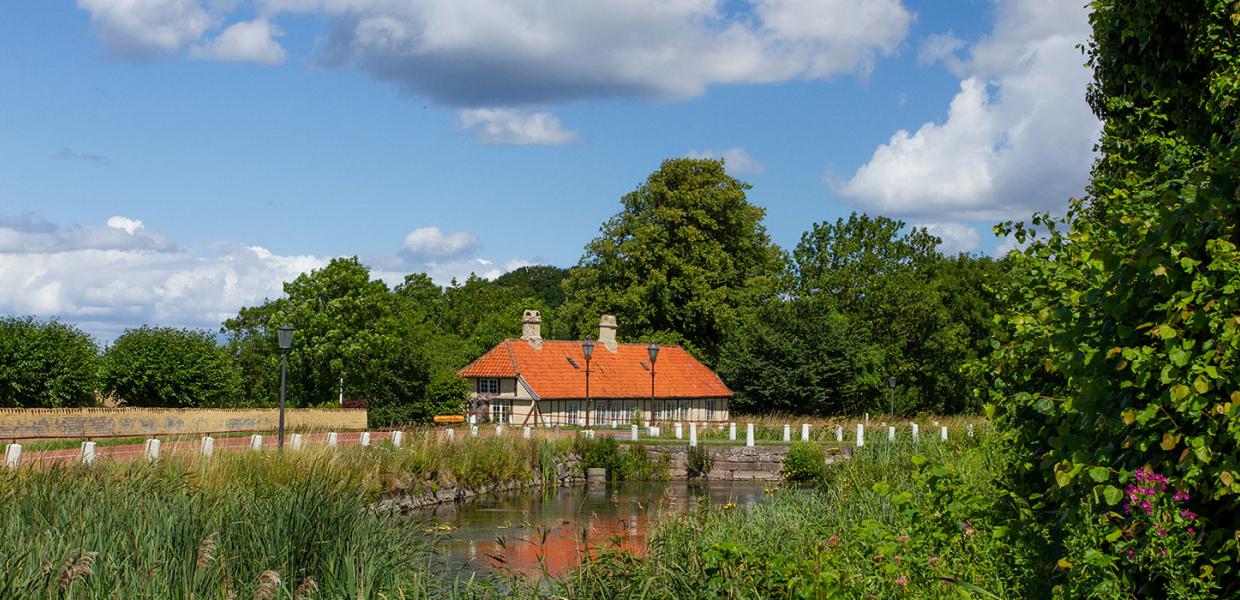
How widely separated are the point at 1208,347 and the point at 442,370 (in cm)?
3972

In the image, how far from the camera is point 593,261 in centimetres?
6294

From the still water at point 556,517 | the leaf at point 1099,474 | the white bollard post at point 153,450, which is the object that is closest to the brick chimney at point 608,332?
the still water at point 556,517

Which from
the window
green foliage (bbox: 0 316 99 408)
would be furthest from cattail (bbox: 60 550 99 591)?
the window

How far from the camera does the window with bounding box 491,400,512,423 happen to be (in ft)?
167

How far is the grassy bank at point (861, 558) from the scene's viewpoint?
7.03m

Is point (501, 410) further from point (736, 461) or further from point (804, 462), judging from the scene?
point (804, 462)

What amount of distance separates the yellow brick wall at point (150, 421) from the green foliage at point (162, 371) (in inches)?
343

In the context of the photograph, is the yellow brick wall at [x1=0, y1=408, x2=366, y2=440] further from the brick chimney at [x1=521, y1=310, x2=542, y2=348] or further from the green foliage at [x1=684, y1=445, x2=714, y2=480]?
the brick chimney at [x1=521, y1=310, x2=542, y2=348]

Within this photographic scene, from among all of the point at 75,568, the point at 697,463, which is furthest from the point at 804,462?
the point at 75,568

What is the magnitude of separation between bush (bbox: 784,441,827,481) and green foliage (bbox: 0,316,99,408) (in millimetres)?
27476

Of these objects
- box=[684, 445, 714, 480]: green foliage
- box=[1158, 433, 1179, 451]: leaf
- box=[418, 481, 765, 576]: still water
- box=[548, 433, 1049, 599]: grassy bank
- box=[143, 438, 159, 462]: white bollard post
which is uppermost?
box=[1158, 433, 1179, 451]: leaf

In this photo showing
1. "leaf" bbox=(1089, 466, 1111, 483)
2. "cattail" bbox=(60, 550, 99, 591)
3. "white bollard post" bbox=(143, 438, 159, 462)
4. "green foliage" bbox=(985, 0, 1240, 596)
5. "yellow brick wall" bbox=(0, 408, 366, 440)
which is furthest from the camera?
"yellow brick wall" bbox=(0, 408, 366, 440)

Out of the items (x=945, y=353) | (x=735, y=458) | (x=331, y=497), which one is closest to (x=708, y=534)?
(x=331, y=497)

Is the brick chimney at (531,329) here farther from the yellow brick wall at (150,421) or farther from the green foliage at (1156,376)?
the green foliage at (1156,376)
